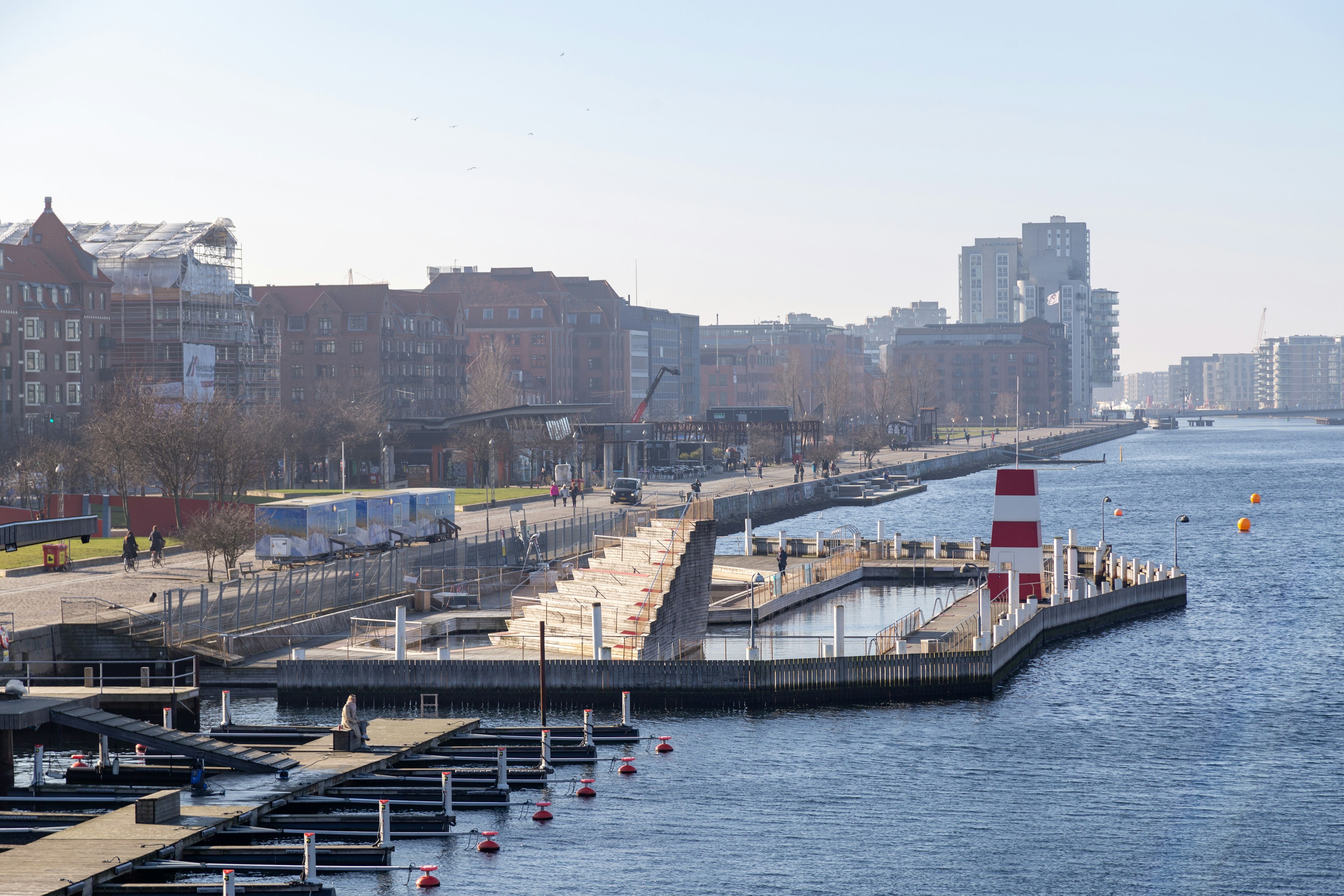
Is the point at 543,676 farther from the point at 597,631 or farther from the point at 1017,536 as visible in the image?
the point at 1017,536

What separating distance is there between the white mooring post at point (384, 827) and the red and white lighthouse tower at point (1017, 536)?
1116 inches

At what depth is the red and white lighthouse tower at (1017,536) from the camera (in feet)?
183

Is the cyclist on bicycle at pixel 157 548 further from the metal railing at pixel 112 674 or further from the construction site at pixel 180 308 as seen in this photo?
the construction site at pixel 180 308

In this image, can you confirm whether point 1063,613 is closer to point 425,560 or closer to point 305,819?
point 425,560

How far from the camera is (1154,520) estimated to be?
12319 centimetres

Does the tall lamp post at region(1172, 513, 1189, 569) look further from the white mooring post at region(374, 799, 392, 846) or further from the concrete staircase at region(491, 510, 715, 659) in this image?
the white mooring post at region(374, 799, 392, 846)

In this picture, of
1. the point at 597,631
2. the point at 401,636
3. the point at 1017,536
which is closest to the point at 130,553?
the point at 401,636

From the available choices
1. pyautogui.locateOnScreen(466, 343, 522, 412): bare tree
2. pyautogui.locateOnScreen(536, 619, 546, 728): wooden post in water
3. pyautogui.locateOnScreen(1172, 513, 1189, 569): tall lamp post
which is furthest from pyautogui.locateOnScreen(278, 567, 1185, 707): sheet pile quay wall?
pyautogui.locateOnScreen(466, 343, 522, 412): bare tree

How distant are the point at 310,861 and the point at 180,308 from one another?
100429mm

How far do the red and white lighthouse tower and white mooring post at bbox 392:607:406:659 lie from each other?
67.9 ft

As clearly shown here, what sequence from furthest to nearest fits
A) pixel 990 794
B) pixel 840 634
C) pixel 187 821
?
pixel 840 634
pixel 990 794
pixel 187 821

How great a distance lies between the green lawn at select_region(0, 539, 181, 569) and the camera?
207 feet

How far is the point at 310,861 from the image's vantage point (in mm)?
29188

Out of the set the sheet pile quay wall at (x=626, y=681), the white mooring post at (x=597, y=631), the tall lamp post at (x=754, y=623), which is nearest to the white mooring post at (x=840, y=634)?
the sheet pile quay wall at (x=626, y=681)
